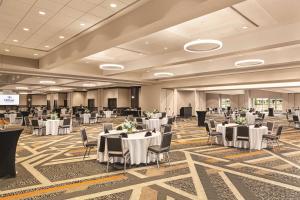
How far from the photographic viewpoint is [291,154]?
22.1 ft

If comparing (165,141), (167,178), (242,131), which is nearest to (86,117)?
(242,131)

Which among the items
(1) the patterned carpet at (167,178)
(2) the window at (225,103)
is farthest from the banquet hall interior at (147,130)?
(2) the window at (225,103)

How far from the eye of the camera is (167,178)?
4590mm

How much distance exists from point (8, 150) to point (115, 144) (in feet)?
6.95

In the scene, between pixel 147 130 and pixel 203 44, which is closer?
pixel 203 44

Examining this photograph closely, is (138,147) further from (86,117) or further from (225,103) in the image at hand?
(225,103)

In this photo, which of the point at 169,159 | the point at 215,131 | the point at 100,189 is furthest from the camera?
the point at 215,131

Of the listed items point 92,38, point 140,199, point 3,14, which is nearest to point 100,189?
point 140,199

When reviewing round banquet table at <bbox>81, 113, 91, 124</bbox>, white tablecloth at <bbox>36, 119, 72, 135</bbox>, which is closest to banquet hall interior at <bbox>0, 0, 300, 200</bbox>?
white tablecloth at <bbox>36, 119, 72, 135</bbox>

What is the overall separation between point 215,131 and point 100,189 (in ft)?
17.9

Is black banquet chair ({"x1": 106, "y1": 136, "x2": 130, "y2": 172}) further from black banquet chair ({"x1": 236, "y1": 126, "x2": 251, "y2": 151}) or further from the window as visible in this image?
the window

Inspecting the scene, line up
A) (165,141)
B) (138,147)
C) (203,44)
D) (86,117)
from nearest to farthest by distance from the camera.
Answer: (165,141) → (138,147) → (203,44) → (86,117)

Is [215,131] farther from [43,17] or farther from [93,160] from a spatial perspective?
[43,17]

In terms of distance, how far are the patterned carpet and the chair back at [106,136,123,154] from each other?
19.2 inches
